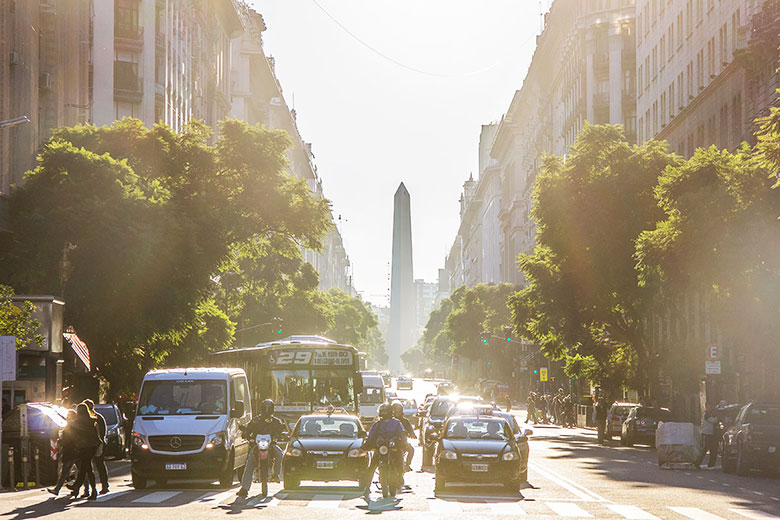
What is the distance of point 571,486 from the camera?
92.4ft

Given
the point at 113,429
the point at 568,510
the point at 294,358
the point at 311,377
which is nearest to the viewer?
the point at 568,510

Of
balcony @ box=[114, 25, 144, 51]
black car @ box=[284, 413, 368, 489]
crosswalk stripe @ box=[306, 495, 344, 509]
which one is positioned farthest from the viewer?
balcony @ box=[114, 25, 144, 51]

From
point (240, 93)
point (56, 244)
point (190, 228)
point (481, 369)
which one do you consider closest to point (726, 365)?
point (190, 228)

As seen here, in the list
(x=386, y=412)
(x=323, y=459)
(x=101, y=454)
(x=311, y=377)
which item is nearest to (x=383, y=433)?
(x=386, y=412)

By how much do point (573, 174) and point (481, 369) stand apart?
109m

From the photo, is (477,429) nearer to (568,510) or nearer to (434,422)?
(568,510)

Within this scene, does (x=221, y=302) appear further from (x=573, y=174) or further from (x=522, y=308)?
(x=573, y=174)

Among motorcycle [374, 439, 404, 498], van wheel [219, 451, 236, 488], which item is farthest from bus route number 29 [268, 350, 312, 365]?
motorcycle [374, 439, 404, 498]

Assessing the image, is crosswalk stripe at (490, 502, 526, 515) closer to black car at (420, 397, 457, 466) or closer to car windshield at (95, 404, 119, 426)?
black car at (420, 397, 457, 466)

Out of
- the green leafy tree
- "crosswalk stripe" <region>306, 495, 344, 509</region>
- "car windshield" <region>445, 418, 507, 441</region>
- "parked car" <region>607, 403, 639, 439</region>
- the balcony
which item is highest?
the balcony

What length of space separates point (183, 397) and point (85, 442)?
3.99m

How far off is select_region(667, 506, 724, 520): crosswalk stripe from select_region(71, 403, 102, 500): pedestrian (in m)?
10.2

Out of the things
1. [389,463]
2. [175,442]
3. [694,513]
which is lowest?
[694,513]

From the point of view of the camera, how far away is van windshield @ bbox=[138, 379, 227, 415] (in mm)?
27234
